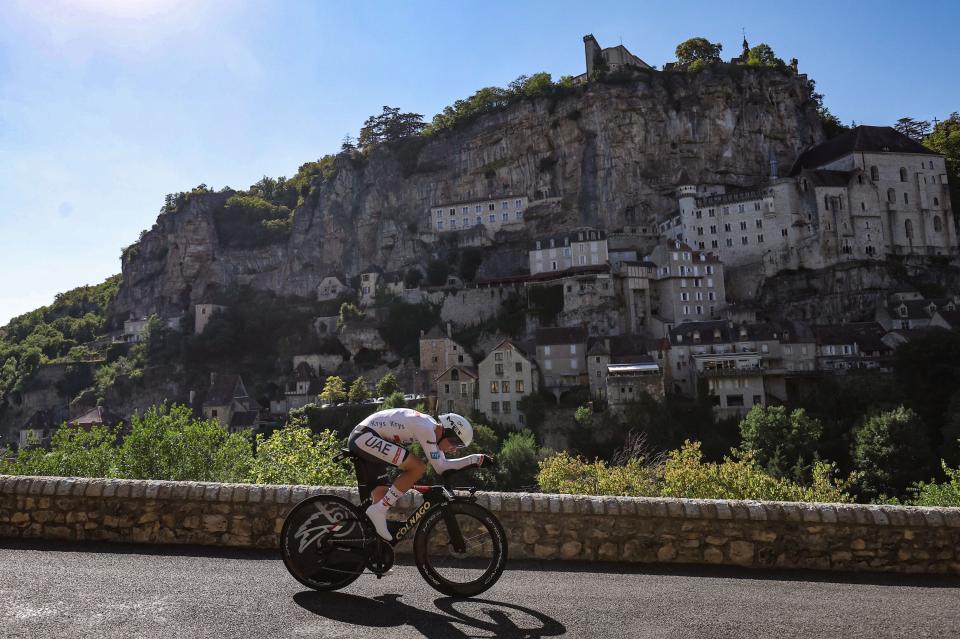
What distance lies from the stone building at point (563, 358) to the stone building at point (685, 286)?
11.1 m

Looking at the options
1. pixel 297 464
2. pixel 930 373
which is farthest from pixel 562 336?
pixel 297 464

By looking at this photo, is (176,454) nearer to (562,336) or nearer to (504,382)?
(504,382)

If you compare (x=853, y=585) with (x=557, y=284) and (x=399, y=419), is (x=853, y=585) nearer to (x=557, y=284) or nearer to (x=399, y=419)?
(x=399, y=419)

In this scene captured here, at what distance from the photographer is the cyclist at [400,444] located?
6.26m

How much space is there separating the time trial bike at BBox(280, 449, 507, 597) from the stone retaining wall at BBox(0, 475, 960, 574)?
137 centimetres

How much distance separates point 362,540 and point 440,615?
998 mm

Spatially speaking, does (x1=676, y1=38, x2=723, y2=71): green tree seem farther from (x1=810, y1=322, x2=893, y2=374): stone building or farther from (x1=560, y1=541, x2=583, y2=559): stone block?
(x1=560, y1=541, x2=583, y2=559): stone block

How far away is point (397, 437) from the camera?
6.36 metres

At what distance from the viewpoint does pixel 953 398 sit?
42312mm

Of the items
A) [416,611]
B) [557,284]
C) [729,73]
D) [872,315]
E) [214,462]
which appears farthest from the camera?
[729,73]

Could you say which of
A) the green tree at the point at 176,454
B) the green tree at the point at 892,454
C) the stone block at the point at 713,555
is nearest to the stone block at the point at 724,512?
the stone block at the point at 713,555

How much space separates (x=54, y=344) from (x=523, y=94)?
77.0 m

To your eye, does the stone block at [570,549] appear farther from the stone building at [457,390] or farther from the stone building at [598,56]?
the stone building at [598,56]

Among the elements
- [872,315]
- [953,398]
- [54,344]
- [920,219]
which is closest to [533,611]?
[953,398]
